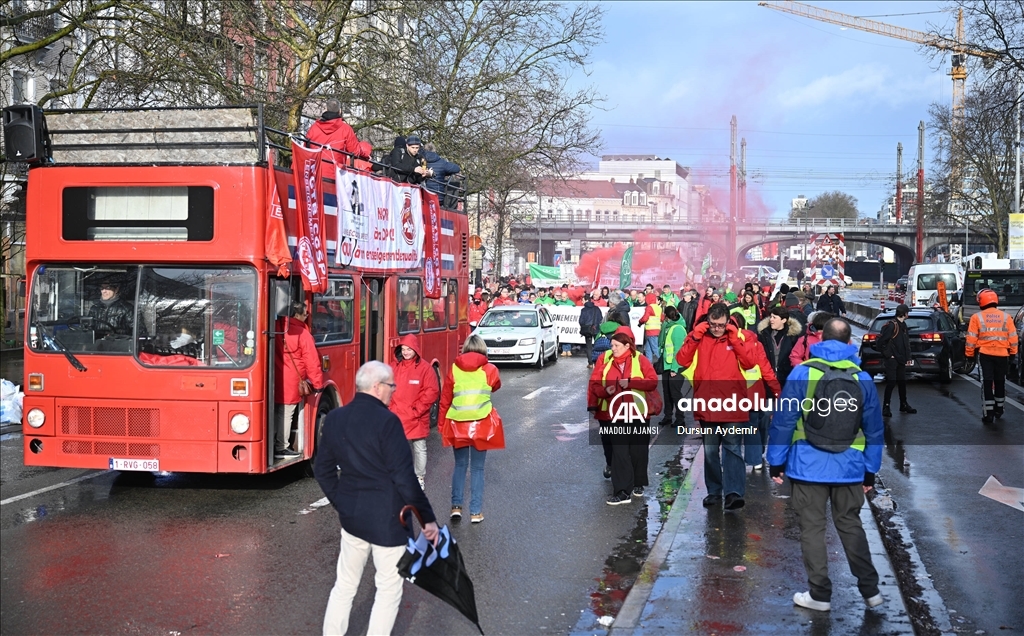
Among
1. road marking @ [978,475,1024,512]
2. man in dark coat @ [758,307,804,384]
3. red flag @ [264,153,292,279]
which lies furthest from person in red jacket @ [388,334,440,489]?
road marking @ [978,475,1024,512]

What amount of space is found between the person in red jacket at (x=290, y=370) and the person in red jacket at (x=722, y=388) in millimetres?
3441

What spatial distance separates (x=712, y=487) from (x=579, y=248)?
13842cm

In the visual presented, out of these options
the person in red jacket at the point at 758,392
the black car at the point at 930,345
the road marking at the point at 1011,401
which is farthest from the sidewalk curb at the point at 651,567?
the black car at the point at 930,345

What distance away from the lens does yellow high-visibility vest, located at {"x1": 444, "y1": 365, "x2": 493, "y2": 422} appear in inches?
368

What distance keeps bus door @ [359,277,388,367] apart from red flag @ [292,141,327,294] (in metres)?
1.67

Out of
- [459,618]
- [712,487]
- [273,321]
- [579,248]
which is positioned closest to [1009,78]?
[712,487]

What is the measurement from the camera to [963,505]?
1041 cm

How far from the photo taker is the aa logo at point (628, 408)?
10.1 meters

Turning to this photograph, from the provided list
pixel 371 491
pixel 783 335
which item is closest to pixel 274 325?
pixel 371 491

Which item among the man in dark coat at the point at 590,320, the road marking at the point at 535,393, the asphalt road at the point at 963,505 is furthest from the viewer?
the man in dark coat at the point at 590,320

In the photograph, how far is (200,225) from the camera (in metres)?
10.1

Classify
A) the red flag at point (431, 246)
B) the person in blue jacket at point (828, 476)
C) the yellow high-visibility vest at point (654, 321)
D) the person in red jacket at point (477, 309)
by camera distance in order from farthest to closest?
1. the person in red jacket at point (477, 309)
2. the yellow high-visibility vest at point (654, 321)
3. the red flag at point (431, 246)
4. the person in blue jacket at point (828, 476)

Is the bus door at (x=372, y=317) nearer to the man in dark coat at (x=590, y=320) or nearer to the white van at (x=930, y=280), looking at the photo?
the man in dark coat at (x=590, y=320)

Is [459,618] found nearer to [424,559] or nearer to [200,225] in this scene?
[424,559]
